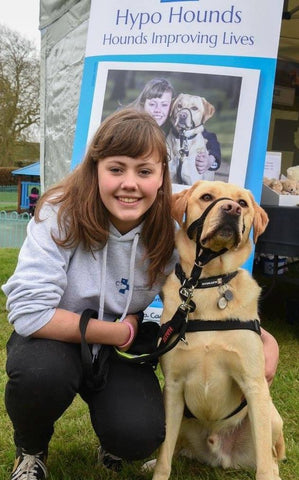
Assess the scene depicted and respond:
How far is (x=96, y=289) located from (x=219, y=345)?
0.44m

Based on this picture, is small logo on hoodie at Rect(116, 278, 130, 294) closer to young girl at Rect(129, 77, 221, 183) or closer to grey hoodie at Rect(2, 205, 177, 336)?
grey hoodie at Rect(2, 205, 177, 336)

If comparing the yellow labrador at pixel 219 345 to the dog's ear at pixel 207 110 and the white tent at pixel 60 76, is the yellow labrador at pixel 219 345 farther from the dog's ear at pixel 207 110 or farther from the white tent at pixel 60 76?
the white tent at pixel 60 76

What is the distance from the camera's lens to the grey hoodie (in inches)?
64.5

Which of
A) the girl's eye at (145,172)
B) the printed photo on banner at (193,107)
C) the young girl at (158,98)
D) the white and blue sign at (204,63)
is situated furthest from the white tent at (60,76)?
the girl's eye at (145,172)

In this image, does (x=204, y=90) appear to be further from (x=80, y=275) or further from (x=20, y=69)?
(x=20, y=69)

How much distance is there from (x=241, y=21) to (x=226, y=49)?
183 mm

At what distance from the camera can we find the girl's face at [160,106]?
3.35 m

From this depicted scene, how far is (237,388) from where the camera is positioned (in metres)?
1.78

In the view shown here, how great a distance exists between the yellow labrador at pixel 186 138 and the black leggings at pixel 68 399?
1770 millimetres

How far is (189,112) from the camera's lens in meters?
3.34

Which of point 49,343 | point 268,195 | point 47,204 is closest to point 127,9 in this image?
point 268,195

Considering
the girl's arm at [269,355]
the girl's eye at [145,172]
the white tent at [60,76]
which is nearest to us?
the girl's eye at [145,172]

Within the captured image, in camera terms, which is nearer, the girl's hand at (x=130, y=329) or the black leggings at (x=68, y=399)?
the black leggings at (x=68, y=399)

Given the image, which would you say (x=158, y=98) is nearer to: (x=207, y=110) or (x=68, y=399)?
(x=207, y=110)
